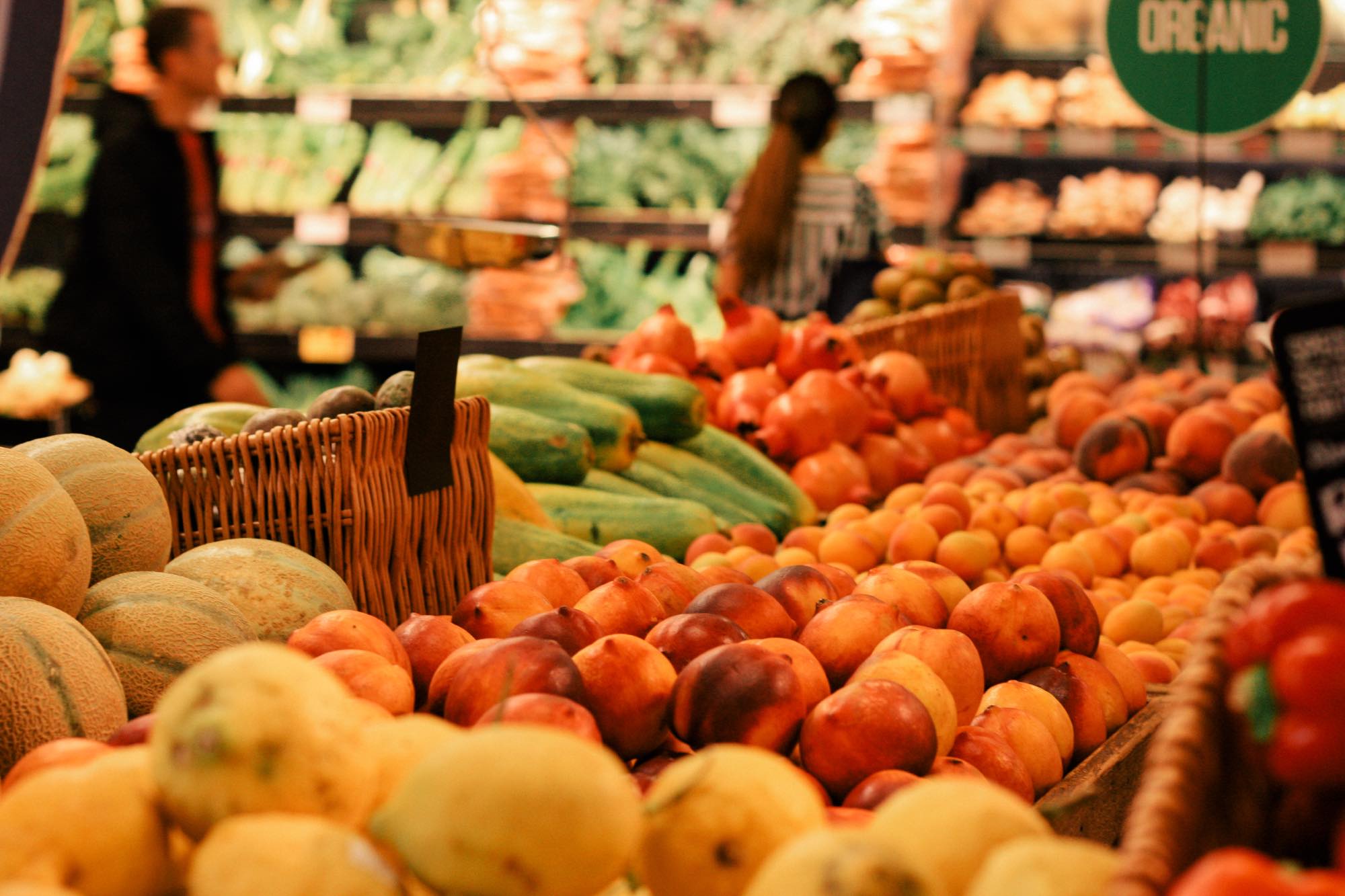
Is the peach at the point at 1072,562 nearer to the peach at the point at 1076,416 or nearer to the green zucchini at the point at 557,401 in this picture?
the green zucchini at the point at 557,401

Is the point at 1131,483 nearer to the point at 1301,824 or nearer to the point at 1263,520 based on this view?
the point at 1263,520

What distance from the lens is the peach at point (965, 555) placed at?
2.07 meters

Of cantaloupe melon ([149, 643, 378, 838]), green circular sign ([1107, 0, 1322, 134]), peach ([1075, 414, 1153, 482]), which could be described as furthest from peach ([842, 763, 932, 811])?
green circular sign ([1107, 0, 1322, 134])

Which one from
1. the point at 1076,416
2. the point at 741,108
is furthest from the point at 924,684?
the point at 741,108

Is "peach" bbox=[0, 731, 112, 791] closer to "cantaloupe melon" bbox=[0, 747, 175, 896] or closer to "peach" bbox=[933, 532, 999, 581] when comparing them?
"cantaloupe melon" bbox=[0, 747, 175, 896]

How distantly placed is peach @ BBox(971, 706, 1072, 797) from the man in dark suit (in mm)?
2685

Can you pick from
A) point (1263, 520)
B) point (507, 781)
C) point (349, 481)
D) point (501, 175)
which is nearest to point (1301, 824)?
point (507, 781)

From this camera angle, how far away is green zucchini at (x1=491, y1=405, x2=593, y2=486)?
2424mm

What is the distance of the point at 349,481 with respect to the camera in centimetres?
165

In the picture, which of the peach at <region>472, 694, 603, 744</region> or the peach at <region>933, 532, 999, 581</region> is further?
the peach at <region>933, 532, 999, 581</region>

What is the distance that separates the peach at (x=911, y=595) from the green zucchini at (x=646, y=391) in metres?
1.30

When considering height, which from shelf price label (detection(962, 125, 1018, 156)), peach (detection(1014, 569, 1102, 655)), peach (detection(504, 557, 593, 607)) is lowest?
peach (detection(1014, 569, 1102, 655))

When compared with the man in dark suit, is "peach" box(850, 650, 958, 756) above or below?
below

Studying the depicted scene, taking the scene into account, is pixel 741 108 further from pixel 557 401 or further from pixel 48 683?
pixel 48 683
